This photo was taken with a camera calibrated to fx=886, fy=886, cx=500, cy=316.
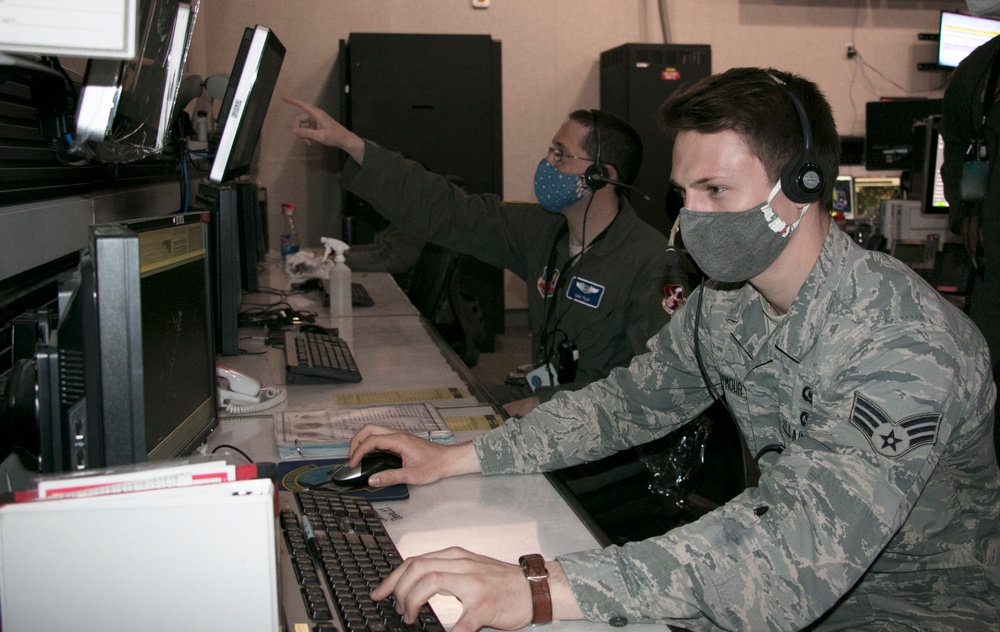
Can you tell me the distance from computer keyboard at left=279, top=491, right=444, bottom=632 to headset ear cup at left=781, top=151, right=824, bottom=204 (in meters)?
0.71

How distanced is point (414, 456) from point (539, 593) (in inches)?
17.3

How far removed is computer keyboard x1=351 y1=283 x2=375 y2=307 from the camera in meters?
3.09

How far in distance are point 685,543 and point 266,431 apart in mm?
855

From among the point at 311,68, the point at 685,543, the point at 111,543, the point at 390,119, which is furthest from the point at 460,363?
the point at 311,68

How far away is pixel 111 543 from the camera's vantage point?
25.9 inches

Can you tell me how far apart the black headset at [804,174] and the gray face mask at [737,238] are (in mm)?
21

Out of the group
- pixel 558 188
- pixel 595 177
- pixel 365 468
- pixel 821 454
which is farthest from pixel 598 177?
pixel 821 454

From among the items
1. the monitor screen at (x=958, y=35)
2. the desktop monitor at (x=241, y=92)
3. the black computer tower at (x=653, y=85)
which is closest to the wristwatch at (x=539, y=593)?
the desktop monitor at (x=241, y=92)

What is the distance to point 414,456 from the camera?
1346mm

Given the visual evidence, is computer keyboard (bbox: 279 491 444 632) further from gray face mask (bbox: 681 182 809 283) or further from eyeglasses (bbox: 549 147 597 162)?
eyeglasses (bbox: 549 147 597 162)

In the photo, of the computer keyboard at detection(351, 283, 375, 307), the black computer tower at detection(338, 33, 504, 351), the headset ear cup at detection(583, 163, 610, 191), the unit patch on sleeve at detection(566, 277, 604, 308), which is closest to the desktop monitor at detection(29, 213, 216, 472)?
the unit patch on sleeve at detection(566, 277, 604, 308)

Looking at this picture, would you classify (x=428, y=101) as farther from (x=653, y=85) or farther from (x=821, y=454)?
(x=821, y=454)

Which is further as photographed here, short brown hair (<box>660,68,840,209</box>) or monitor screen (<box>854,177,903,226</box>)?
monitor screen (<box>854,177,903,226</box>)

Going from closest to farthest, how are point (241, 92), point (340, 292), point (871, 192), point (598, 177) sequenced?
1. point (241, 92)
2. point (598, 177)
3. point (340, 292)
4. point (871, 192)
